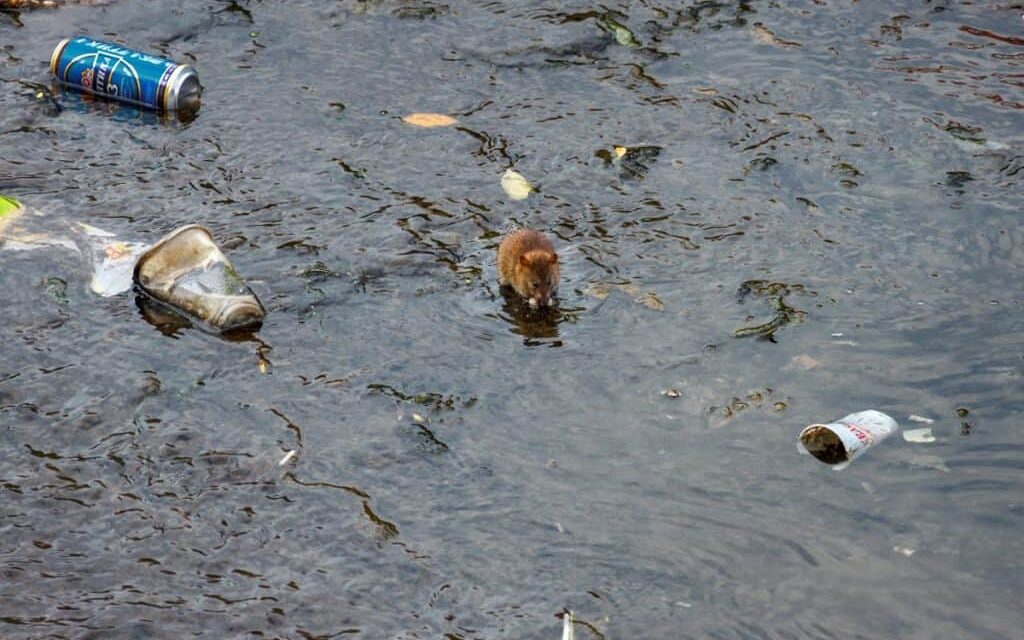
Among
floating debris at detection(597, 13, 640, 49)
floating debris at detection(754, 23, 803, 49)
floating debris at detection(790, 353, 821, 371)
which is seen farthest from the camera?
floating debris at detection(597, 13, 640, 49)

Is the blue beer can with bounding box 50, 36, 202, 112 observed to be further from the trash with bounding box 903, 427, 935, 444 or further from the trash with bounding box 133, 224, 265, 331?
the trash with bounding box 903, 427, 935, 444

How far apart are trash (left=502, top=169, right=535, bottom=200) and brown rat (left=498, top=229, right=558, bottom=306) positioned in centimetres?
66

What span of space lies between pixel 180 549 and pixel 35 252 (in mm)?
2128

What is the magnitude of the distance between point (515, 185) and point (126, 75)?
227 centimetres

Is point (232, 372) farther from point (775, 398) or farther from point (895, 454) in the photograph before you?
point (895, 454)

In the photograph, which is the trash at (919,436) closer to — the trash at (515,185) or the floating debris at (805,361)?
the floating debris at (805,361)

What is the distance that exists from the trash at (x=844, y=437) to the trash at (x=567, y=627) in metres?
1.16

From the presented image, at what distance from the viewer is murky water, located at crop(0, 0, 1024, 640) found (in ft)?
12.8

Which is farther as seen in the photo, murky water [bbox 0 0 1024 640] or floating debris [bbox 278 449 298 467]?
floating debris [bbox 278 449 298 467]

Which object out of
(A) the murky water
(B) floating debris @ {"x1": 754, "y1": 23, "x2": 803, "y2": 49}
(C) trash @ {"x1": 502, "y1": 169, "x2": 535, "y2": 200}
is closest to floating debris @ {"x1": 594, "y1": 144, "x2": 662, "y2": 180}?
(A) the murky water

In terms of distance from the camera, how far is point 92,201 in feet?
19.4

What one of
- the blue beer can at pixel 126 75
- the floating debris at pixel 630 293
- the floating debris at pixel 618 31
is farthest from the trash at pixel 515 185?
the blue beer can at pixel 126 75

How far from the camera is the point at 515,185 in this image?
6066mm

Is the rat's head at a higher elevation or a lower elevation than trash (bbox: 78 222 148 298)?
higher
